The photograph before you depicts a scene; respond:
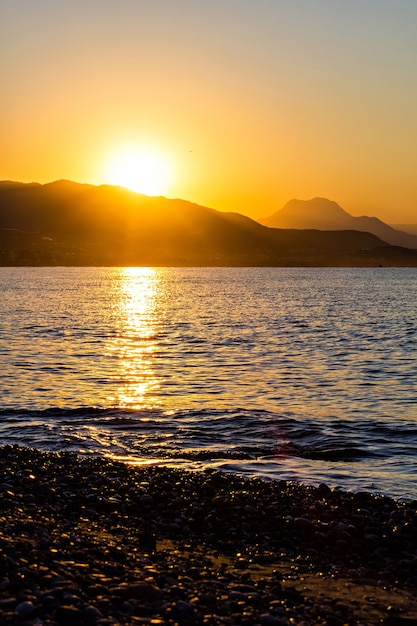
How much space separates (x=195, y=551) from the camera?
1380 cm

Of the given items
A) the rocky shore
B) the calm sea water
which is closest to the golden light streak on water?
the calm sea water

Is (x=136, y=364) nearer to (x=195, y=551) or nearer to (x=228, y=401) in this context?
(x=228, y=401)

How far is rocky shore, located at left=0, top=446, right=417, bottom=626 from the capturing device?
1079 cm

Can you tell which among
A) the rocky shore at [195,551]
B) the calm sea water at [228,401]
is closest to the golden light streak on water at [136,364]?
the calm sea water at [228,401]

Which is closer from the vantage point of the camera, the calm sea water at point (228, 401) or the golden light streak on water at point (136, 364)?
the calm sea water at point (228, 401)

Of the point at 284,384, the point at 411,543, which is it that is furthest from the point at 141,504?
the point at 284,384

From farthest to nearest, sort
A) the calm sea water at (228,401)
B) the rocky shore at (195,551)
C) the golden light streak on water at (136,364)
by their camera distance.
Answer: the golden light streak on water at (136,364)
the calm sea water at (228,401)
the rocky shore at (195,551)

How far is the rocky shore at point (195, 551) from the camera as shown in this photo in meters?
10.8

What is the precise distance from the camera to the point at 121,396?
109ft

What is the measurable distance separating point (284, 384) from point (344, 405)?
638cm

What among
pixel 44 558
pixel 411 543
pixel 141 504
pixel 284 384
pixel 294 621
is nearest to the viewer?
pixel 294 621

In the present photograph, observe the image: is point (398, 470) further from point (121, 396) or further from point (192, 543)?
point (121, 396)

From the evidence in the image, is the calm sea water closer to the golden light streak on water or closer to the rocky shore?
the golden light streak on water

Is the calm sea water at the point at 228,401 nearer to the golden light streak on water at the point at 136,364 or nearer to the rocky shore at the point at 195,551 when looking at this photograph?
the golden light streak on water at the point at 136,364
